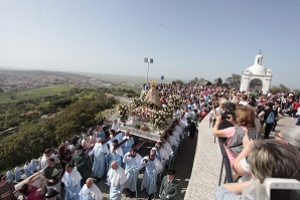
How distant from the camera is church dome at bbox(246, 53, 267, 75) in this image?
37469 millimetres

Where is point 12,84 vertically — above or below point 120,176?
below

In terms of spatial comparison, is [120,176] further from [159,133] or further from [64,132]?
[64,132]

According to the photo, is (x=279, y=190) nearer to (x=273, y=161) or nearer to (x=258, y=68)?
(x=273, y=161)

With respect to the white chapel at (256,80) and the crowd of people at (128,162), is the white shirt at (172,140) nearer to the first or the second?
the crowd of people at (128,162)

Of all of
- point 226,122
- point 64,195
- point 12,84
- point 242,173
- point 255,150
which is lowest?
point 12,84

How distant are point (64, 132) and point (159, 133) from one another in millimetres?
33033

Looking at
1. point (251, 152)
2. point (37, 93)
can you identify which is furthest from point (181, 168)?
point (37, 93)

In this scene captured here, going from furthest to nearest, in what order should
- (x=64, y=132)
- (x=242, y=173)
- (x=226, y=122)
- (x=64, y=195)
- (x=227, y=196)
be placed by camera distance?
(x=64, y=132)
(x=64, y=195)
(x=226, y=122)
(x=242, y=173)
(x=227, y=196)

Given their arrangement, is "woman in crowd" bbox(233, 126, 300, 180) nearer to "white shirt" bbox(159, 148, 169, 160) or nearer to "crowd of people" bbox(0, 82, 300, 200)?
"crowd of people" bbox(0, 82, 300, 200)

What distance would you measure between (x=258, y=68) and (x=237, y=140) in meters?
41.9

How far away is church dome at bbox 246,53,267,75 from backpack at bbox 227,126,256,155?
37310 mm

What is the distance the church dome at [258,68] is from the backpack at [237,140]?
122ft

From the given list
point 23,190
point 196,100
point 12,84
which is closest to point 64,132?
point 196,100

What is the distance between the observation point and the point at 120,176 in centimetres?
708
